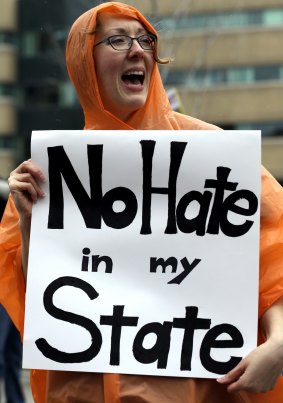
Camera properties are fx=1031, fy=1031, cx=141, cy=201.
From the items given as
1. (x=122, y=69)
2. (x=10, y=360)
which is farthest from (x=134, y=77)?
(x=10, y=360)

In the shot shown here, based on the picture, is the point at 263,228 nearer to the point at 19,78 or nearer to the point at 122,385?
the point at 122,385

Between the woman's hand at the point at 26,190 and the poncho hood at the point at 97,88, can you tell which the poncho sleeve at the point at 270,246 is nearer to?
the poncho hood at the point at 97,88

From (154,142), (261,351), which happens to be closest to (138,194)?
(154,142)

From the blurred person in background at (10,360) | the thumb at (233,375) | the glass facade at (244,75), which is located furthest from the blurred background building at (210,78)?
the thumb at (233,375)

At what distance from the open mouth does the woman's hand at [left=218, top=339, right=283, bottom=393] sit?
72 cm

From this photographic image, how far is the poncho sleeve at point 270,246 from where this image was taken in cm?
242

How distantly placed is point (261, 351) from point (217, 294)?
179 millimetres

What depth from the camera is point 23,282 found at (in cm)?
261

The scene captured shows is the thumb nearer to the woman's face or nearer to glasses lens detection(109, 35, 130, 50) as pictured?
the woman's face

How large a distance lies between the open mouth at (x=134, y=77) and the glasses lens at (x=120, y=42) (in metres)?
0.07

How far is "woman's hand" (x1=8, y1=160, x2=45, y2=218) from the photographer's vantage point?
249 cm

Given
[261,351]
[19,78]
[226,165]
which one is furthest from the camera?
[19,78]

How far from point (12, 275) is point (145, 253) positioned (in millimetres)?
386

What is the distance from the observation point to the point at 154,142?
8.07ft
